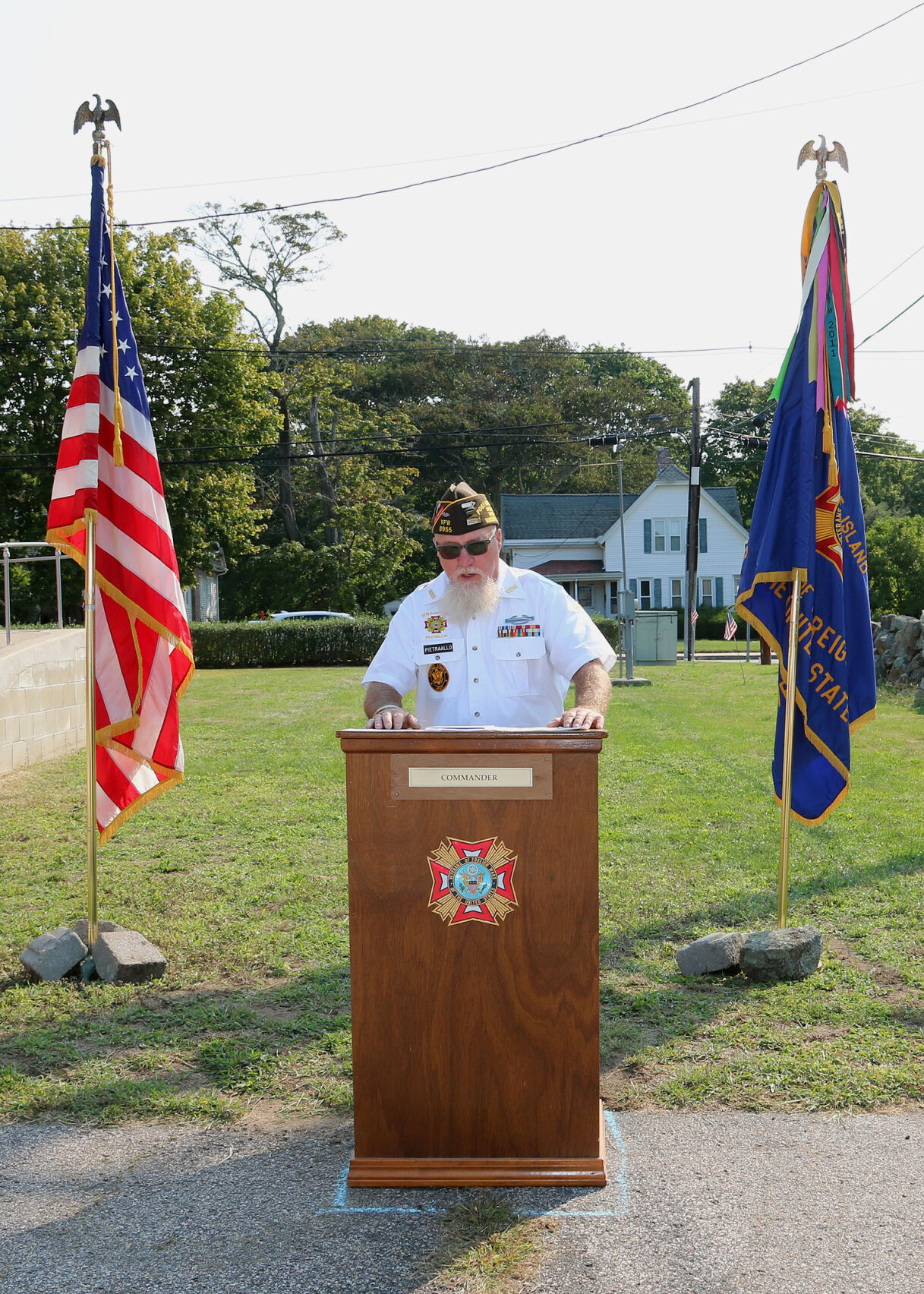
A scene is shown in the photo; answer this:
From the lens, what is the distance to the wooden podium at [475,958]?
3.14 metres

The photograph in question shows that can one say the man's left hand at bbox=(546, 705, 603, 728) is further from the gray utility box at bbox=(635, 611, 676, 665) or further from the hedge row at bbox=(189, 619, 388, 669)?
the hedge row at bbox=(189, 619, 388, 669)

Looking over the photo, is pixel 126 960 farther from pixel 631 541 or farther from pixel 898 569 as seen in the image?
pixel 631 541

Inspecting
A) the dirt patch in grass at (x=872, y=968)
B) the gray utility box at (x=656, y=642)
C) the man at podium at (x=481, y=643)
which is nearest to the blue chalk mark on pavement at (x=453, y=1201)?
the man at podium at (x=481, y=643)

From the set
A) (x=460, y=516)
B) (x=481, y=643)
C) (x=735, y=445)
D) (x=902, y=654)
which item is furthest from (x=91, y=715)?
(x=735, y=445)

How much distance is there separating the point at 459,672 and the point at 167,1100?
1.82 metres

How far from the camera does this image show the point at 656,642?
1088 inches

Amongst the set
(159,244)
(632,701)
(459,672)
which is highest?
(159,244)

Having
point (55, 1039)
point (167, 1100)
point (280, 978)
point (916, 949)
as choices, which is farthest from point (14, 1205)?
point (916, 949)

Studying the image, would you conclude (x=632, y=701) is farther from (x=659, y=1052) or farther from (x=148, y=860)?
(x=659, y=1052)

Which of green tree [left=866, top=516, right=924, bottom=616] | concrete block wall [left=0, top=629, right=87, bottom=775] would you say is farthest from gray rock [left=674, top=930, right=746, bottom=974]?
green tree [left=866, top=516, right=924, bottom=616]

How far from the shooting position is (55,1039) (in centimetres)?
442

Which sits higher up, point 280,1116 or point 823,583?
point 823,583

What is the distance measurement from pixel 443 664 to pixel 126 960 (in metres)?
2.22

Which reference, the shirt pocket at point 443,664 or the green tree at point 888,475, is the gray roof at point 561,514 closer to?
the green tree at point 888,475
